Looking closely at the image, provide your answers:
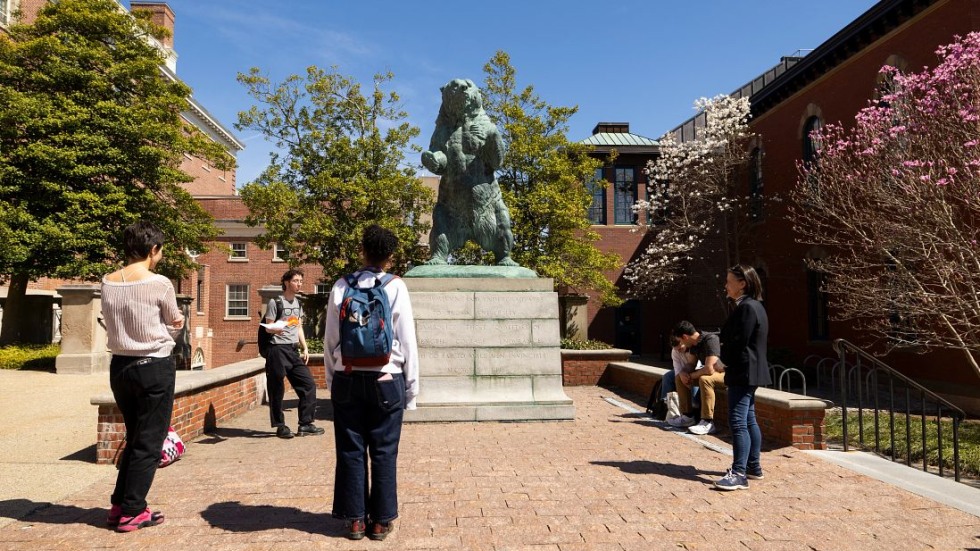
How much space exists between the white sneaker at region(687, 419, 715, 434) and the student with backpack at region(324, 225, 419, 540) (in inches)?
178

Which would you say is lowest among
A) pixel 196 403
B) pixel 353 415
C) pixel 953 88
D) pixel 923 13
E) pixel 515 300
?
pixel 196 403

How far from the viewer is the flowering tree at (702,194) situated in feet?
74.4

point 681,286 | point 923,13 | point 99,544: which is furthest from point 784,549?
point 681,286

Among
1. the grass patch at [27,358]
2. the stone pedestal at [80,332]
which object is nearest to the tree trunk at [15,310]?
the grass patch at [27,358]

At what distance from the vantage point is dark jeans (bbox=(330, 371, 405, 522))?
371cm

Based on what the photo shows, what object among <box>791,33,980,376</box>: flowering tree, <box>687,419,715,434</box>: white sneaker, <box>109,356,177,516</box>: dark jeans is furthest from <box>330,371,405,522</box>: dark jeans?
<box>791,33,980,376</box>: flowering tree

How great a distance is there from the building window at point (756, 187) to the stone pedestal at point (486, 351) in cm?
1676

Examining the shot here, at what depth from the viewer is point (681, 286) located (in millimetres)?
27812

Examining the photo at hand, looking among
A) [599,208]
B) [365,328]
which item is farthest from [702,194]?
[365,328]

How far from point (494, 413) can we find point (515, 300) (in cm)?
141

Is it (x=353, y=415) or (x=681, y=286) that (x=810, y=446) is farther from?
(x=681, y=286)

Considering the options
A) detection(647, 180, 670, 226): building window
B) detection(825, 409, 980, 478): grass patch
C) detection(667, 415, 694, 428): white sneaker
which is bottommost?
detection(825, 409, 980, 478): grass patch

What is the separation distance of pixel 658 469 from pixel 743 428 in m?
0.88

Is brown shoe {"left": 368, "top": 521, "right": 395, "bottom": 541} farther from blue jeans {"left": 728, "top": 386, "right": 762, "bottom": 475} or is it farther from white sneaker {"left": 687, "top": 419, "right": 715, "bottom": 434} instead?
white sneaker {"left": 687, "top": 419, "right": 715, "bottom": 434}
